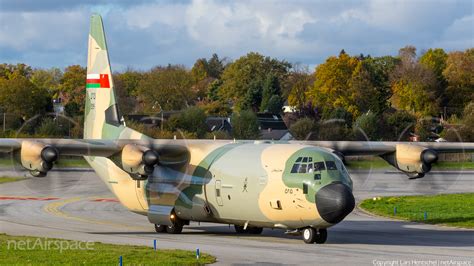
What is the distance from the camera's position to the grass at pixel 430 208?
39.7 metres

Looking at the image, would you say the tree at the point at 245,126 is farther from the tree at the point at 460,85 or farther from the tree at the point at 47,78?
the tree at the point at 47,78

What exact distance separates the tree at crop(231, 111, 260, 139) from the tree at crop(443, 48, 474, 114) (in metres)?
59.1

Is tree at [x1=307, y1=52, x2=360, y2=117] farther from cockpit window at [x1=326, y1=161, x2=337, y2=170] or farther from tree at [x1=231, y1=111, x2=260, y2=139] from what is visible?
cockpit window at [x1=326, y1=161, x2=337, y2=170]

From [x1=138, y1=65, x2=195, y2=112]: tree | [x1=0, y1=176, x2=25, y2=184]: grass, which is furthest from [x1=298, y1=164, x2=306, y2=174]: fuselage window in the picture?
[x1=138, y1=65, x2=195, y2=112]: tree

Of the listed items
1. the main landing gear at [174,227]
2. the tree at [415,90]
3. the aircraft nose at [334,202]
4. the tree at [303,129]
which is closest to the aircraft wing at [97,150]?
the main landing gear at [174,227]

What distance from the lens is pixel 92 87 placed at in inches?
1517

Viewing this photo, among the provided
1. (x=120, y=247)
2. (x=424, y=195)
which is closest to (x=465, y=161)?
(x=424, y=195)

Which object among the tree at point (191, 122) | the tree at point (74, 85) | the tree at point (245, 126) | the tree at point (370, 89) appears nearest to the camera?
the tree at point (245, 126)

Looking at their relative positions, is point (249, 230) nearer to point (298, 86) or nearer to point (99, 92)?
point (99, 92)

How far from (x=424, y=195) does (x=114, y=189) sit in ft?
82.8

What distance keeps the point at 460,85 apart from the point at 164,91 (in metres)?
40.3

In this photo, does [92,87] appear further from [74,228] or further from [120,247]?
[120,247]

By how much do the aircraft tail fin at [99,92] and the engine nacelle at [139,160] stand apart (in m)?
5.43

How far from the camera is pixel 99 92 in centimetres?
3825
